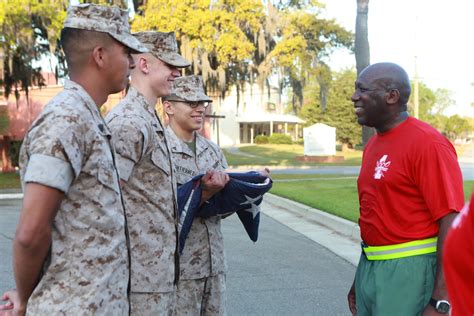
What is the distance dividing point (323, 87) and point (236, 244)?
17.3 metres

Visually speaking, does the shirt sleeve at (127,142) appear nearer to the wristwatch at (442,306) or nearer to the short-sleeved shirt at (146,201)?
the short-sleeved shirt at (146,201)

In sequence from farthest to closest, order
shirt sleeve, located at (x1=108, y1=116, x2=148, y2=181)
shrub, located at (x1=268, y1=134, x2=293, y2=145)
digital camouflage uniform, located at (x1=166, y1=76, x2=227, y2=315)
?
shrub, located at (x1=268, y1=134, x2=293, y2=145) → digital camouflage uniform, located at (x1=166, y1=76, x2=227, y2=315) → shirt sleeve, located at (x1=108, y1=116, x2=148, y2=181)

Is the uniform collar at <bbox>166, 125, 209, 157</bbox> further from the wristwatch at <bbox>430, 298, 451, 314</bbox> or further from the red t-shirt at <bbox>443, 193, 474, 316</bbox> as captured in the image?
the red t-shirt at <bbox>443, 193, 474, 316</bbox>

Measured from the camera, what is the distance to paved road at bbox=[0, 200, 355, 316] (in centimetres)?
551

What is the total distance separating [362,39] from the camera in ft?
40.3

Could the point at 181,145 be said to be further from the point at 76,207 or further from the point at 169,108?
the point at 76,207

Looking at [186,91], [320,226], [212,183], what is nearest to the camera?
[212,183]

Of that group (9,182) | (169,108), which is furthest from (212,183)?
(9,182)

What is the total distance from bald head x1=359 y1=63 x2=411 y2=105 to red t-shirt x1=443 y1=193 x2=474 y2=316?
161 cm

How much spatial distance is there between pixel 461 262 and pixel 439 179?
129 centimetres

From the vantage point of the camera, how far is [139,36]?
3.11m

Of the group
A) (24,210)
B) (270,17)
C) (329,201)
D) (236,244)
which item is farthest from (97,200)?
(270,17)

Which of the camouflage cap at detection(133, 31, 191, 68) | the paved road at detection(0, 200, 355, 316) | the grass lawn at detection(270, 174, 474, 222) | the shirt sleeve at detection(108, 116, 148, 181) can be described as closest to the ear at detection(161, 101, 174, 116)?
the camouflage cap at detection(133, 31, 191, 68)

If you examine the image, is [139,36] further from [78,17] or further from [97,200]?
[97,200]
